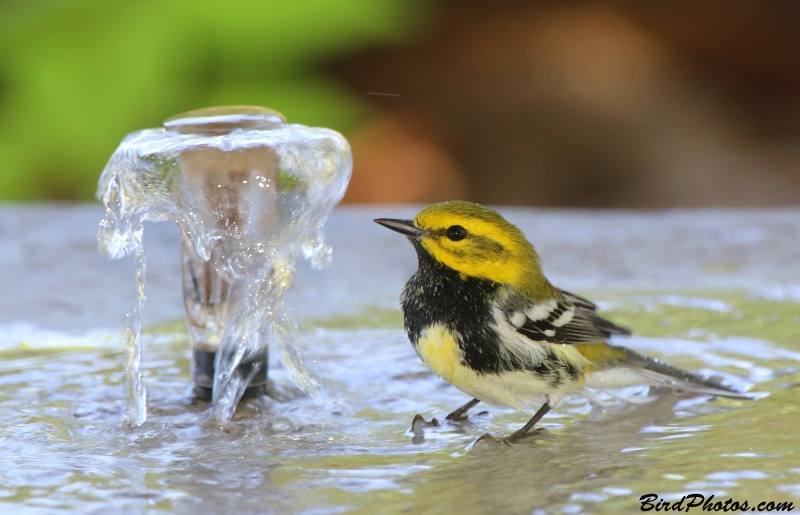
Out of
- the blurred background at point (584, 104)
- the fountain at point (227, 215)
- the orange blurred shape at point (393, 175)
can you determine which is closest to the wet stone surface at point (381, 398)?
the fountain at point (227, 215)

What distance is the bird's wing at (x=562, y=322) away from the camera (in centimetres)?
267

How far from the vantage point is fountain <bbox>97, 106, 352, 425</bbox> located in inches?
93.4

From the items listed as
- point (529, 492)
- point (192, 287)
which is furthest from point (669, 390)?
point (192, 287)

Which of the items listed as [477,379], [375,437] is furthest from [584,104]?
[375,437]

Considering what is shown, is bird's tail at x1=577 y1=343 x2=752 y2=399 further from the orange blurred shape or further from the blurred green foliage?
the orange blurred shape

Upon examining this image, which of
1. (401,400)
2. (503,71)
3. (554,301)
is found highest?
(503,71)

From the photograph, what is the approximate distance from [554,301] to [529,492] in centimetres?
109

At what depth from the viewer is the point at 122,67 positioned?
18.2 ft

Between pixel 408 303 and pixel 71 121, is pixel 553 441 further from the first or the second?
pixel 71 121

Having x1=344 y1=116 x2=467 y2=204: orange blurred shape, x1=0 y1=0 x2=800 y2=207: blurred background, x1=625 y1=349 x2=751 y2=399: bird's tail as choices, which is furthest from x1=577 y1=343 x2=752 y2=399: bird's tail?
x1=344 y1=116 x2=467 y2=204: orange blurred shape

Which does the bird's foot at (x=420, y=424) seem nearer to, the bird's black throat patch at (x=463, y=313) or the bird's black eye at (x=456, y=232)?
the bird's black throat patch at (x=463, y=313)

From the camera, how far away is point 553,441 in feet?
7.40

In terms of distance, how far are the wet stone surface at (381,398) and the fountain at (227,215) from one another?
12 cm

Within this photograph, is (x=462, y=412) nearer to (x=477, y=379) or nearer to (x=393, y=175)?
(x=477, y=379)
